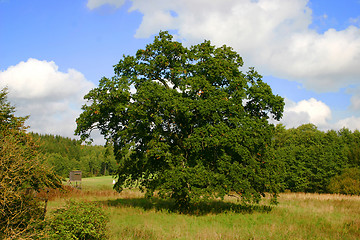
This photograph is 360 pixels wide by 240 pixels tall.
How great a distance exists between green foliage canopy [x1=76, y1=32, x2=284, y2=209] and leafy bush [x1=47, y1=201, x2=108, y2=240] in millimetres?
7369

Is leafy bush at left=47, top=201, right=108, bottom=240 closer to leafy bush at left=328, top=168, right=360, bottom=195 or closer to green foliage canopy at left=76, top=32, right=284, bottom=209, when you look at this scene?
green foliage canopy at left=76, top=32, right=284, bottom=209

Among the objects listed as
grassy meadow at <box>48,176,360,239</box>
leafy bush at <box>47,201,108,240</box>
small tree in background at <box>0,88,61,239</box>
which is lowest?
grassy meadow at <box>48,176,360,239</box>

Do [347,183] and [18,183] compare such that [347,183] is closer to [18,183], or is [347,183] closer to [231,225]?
[231,225]

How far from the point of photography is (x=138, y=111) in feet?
58.6

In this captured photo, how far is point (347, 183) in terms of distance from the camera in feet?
133

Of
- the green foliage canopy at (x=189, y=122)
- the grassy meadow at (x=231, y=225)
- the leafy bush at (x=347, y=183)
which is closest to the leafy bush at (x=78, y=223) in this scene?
the grassy meadow at (x=231, y=225)

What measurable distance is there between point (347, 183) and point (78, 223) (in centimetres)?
4155

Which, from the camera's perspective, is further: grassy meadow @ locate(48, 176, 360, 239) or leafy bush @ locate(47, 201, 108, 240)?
grassy meadow @ locate(48, 176, 360, 239)

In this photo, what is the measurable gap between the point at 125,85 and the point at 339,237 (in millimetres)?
15163

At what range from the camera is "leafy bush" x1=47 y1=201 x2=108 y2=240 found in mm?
10002

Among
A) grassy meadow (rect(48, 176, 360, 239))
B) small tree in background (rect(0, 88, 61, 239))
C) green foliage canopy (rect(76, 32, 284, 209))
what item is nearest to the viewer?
small tree in background (rect(0, 88, 61, 239))

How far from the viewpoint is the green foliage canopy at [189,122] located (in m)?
18.1

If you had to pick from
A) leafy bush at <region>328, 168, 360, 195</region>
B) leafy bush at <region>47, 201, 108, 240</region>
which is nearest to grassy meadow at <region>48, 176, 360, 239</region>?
leafy bush at <region>47, 201, 108, 240</region>

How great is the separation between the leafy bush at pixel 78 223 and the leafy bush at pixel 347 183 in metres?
39.6
